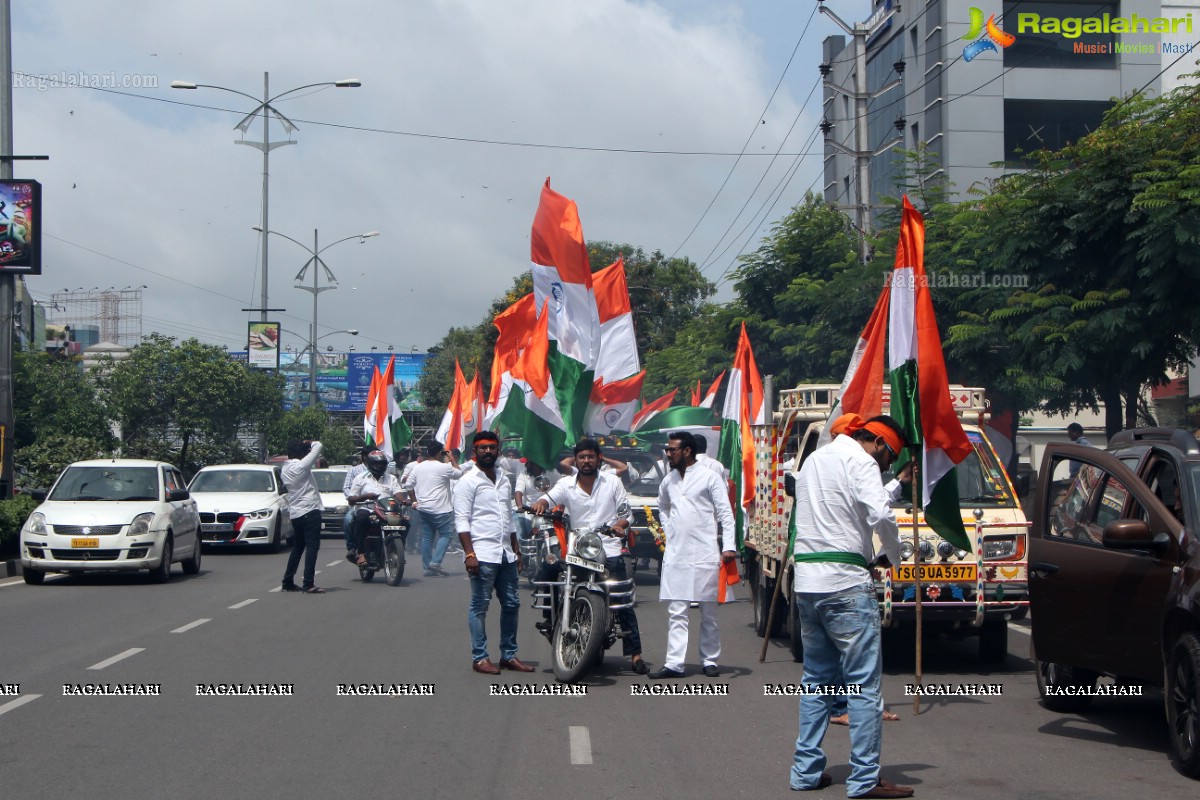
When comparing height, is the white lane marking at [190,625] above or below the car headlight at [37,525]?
below

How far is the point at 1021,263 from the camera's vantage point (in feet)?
55.1

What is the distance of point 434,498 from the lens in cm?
1736

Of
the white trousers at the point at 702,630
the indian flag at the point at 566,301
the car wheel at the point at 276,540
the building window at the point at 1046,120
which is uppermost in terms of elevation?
the building window at the point at 1046,120

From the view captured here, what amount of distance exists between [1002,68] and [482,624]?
3828 centimetres

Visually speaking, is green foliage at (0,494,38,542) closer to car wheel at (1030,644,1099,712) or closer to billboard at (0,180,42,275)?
billboard at (0,180,42,275)

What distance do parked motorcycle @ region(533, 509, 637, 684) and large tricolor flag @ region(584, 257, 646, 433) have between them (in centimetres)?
549

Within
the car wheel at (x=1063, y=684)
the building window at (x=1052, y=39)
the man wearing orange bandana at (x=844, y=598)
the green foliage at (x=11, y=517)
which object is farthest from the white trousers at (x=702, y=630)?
the building window at (x=1052, y=39)

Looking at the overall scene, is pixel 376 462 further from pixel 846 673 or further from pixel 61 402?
pixel 61 402

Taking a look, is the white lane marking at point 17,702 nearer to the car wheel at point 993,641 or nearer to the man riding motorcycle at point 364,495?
the car wheel at point 993,641

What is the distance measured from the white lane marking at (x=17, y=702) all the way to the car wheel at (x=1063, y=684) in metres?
6.30

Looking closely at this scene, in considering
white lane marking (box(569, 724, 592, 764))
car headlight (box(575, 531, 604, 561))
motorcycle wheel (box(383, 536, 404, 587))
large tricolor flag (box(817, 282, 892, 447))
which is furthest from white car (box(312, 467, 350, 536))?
white lane marking (box(569, 724, 592, 764))

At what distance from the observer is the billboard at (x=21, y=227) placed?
20.4 metres

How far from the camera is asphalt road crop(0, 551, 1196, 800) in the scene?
6.04 meters

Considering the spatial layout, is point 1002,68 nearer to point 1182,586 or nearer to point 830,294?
point 830,294
